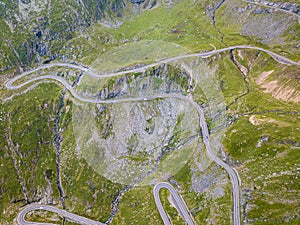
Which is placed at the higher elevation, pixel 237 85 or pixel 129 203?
pixel 237 85

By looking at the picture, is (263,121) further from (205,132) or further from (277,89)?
(277,89)

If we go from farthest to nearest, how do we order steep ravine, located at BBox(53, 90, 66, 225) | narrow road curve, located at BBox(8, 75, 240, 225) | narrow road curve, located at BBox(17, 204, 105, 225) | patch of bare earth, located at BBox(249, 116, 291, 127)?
steep ravine, located at BBox(53, 90, 66, 225) → narrow road curve, located at BBox(17, 204, 105, 225) → patch of bare earth, located at BBox(249, 116, 291, 127) → narrow road curve, located at BBox(8, 75, 240, 225)

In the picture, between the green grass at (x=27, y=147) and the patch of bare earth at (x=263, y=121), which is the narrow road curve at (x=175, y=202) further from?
the green grass at (x=27, y=147)

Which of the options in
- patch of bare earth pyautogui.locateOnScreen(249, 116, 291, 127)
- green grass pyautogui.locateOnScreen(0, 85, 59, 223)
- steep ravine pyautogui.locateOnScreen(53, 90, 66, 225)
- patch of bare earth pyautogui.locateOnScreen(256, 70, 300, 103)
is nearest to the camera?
patch of bare earth pyautogui.locateOnScreen(249, 116, 291, 127)

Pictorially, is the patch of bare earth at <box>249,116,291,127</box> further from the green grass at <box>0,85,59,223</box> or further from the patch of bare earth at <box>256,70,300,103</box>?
the green grass at <box>0,85,59,223</box>

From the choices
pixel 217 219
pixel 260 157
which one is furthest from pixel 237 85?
pixel 217 219

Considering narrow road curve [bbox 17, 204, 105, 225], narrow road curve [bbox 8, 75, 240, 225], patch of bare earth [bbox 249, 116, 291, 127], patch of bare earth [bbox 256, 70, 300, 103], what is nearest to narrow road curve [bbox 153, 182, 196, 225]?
narrow road curve [bbox 8, 75, 240, 225]

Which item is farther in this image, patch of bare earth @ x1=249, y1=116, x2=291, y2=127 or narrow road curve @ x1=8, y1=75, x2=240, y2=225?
patch of bare earth @ x1=249, y1=116, x2=291, y2=127

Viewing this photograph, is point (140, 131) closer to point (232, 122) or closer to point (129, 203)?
point (129, 203)
